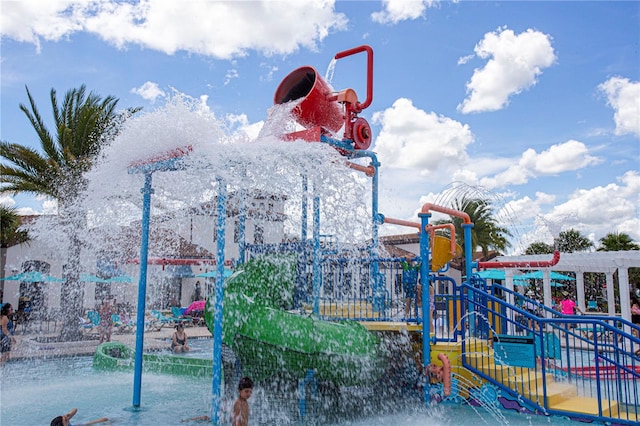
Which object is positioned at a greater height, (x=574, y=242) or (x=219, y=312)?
(x=574, y=242)

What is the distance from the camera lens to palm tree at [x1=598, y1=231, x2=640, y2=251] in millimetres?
37469

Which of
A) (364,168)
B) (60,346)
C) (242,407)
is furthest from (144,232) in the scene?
(60,346)

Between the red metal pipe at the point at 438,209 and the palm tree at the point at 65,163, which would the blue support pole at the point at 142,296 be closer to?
the red metal pipe at the point at 438,209

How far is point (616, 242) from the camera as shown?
125ft

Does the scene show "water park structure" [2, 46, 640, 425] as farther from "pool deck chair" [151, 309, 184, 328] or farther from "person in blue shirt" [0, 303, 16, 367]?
"pool deck chair" [151, 309, 184, 328]

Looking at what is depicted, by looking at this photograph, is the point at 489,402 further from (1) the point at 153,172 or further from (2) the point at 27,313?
(2) the point at 27,313

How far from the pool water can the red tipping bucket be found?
4262mm

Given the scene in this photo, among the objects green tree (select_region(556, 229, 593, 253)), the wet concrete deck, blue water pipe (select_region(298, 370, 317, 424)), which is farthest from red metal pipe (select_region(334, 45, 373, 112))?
green tree (select_region(556, 229, 593, 253))

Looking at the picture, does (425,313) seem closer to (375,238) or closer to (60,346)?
(375,238)

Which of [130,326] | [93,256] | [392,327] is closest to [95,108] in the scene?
[93,256]

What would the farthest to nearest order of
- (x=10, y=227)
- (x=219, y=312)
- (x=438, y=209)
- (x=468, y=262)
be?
(x=10, y=227) < (x=468, y=262) < (x=438, y=209) < (x=219, y=312)

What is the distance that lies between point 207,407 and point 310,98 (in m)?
5.06

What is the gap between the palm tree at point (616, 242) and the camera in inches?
1475

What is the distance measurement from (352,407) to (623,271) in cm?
1070
